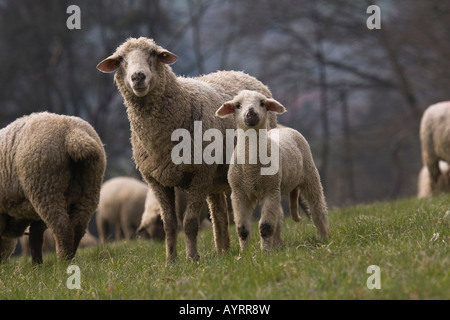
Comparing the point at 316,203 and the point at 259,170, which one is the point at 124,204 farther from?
the point at 259,170

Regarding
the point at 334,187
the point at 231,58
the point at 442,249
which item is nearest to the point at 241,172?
the point at 442,249

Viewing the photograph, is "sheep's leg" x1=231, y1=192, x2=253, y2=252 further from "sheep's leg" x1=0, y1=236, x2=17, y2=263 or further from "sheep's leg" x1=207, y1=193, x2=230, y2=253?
"sheep's leg" x1=0, y1=236, x2=17, y2=263

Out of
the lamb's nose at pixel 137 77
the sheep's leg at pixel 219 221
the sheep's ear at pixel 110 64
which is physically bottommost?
the sheep's leg at pixel 219 221

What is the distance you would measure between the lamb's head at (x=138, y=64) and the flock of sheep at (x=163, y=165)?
0.04 feet

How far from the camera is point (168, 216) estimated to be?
6887 mm

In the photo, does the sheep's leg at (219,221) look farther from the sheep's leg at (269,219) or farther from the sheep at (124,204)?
the sheep at (124,204)

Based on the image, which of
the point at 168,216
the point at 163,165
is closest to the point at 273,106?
the point at 163,165

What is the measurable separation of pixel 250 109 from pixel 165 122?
1135 mm

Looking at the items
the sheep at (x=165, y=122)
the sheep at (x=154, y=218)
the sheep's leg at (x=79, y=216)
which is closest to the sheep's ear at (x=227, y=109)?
the sheep at (x=165, y=122)

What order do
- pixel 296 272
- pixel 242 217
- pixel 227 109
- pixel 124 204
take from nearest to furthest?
pixel 296 272, pixel 242 217, pixel 227 109, pixel 124 204

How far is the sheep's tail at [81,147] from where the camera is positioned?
7.30 meters

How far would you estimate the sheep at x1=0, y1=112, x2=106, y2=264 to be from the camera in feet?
24.0

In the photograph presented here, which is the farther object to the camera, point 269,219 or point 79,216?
point 79,216
